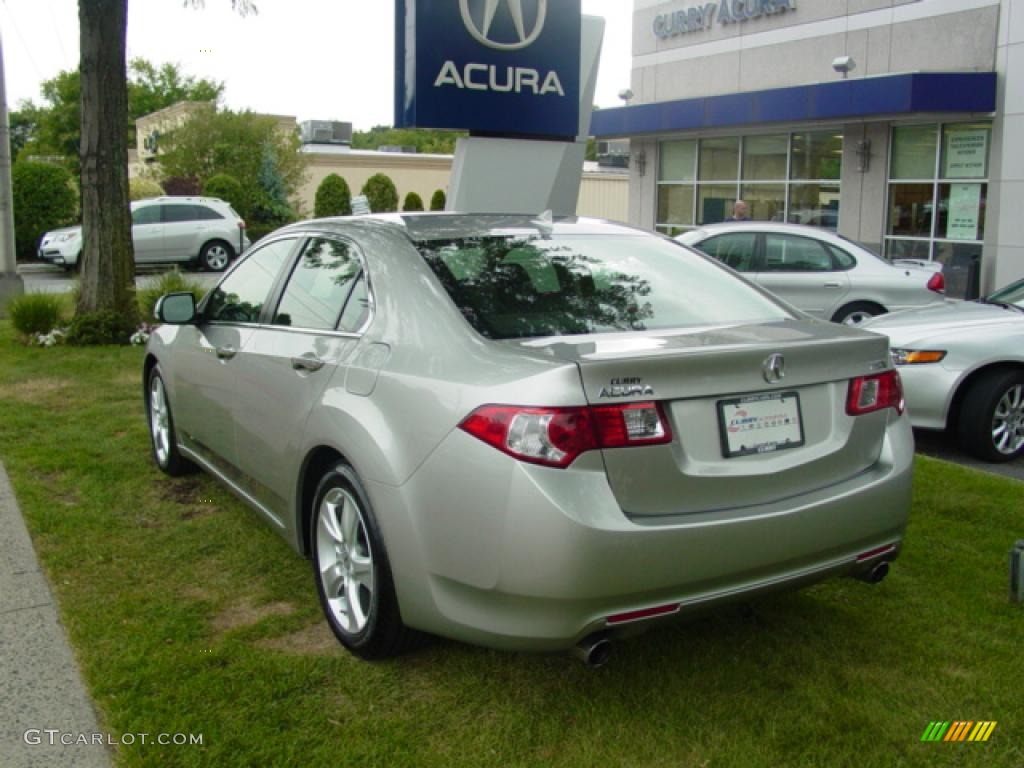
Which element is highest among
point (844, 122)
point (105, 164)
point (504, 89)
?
point (844, 122)

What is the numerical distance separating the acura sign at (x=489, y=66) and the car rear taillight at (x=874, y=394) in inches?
192

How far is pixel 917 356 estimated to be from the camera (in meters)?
7.13

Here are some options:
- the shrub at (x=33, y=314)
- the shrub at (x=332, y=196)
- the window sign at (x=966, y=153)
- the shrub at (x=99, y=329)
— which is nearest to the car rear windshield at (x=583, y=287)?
the shrub at (x=99, y=329)

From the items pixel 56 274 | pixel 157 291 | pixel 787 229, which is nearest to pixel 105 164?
pixel 157 291

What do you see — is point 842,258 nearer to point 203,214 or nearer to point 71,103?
point 203,214

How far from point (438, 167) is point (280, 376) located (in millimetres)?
42029

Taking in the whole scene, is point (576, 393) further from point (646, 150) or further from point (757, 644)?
point (646, 150)

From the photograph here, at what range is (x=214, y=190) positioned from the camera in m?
33.2

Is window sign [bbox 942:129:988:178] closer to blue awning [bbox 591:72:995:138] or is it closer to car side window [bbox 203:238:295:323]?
blue awning [bbox 591:72:995:138]

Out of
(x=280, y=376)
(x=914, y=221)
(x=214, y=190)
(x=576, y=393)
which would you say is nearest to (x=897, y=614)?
(x=576, y=393)

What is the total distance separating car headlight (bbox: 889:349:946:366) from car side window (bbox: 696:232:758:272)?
5338 millimetres

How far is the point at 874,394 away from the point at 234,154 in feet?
113

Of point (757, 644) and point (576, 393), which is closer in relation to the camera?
point (576, 393)

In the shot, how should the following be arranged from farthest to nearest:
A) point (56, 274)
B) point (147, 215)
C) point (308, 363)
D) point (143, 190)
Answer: point (143, 190), point (56, 274), point (147, 215), point (308, 363)
